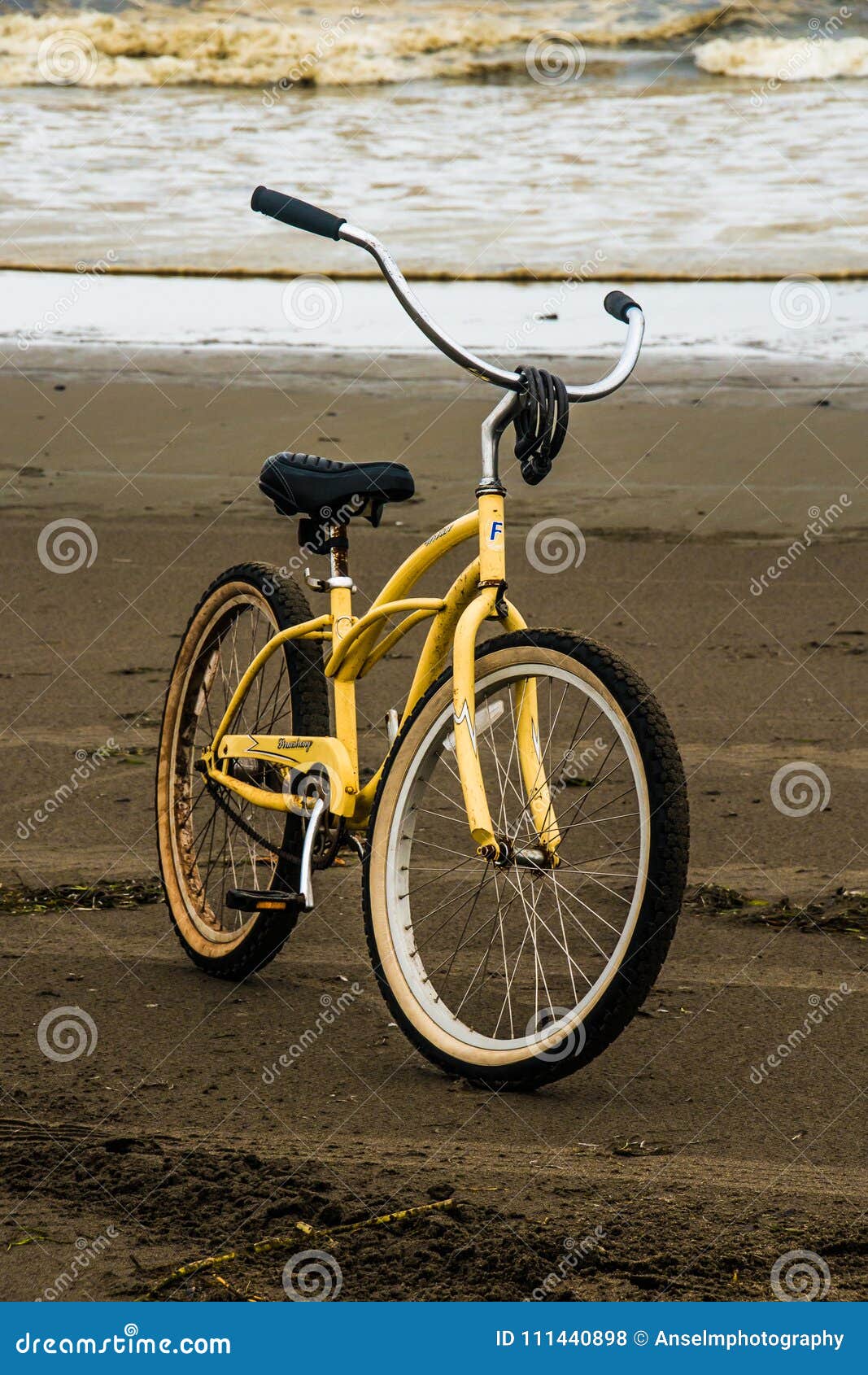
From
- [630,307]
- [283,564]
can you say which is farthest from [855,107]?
[630,307]

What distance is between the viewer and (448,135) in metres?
25.7

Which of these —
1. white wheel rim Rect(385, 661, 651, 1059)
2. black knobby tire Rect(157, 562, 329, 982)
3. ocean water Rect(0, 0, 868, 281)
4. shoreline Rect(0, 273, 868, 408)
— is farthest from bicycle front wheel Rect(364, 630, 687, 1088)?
ocean water Rect(0, 0, 868, 281)

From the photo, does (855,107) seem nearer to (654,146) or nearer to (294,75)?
(654,146)

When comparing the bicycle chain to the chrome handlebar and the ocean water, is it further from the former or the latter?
the ocean water

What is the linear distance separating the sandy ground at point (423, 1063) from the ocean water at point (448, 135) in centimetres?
1117

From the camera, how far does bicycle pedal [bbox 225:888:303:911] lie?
375 cm

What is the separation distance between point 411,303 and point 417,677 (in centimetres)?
78

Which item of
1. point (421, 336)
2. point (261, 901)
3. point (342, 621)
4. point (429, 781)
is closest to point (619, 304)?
point (342, 621)

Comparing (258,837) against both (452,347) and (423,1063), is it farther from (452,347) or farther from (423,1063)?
(452,347)

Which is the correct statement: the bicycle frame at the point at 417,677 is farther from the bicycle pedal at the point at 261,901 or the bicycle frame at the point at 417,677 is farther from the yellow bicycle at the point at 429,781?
the bicycle pedal at the point at 261,901

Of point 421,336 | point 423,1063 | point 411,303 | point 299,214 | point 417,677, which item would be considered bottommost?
point 421,336

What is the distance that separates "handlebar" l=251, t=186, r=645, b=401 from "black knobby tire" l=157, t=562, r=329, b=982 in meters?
0.93

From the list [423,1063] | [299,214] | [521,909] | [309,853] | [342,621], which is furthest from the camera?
[521,909]

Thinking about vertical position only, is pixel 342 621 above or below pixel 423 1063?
above
